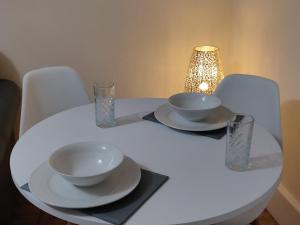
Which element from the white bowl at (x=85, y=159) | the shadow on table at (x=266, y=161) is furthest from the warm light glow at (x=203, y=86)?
the white bowl at (x=85, y=159)

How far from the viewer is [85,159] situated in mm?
1094

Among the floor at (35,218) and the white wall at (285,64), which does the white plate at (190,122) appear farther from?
the floor at (35,218)

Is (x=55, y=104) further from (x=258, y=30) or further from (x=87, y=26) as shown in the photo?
(x=258, y=30)

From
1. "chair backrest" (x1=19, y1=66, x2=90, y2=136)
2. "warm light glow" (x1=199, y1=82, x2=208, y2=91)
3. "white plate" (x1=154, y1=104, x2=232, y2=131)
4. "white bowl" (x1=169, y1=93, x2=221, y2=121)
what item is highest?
"white bowl" (x1=169, y1=93, x2=221, y2=121)

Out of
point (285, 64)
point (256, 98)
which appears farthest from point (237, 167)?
point (285, 64)

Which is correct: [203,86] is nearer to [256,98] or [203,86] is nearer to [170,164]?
[256,98]

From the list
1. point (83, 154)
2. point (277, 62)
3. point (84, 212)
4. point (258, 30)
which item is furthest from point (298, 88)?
point (84, 212)

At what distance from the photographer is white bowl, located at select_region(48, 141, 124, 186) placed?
1.03m

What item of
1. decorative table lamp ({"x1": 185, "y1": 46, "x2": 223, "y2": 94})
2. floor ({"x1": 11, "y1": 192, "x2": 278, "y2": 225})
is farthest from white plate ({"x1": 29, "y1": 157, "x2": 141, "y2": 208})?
decorative table lamp ({"x1": 185, "y1": 46, "x2": 223, "y2": 94})

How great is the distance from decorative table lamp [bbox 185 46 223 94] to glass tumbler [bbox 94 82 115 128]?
3.36 feet

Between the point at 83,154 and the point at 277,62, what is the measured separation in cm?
128

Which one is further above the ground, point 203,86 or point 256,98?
point 256,98

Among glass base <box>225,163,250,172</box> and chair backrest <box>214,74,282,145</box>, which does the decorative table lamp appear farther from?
glass base <box>225,163,250,172</box>

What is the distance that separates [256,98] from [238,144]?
65 cm
